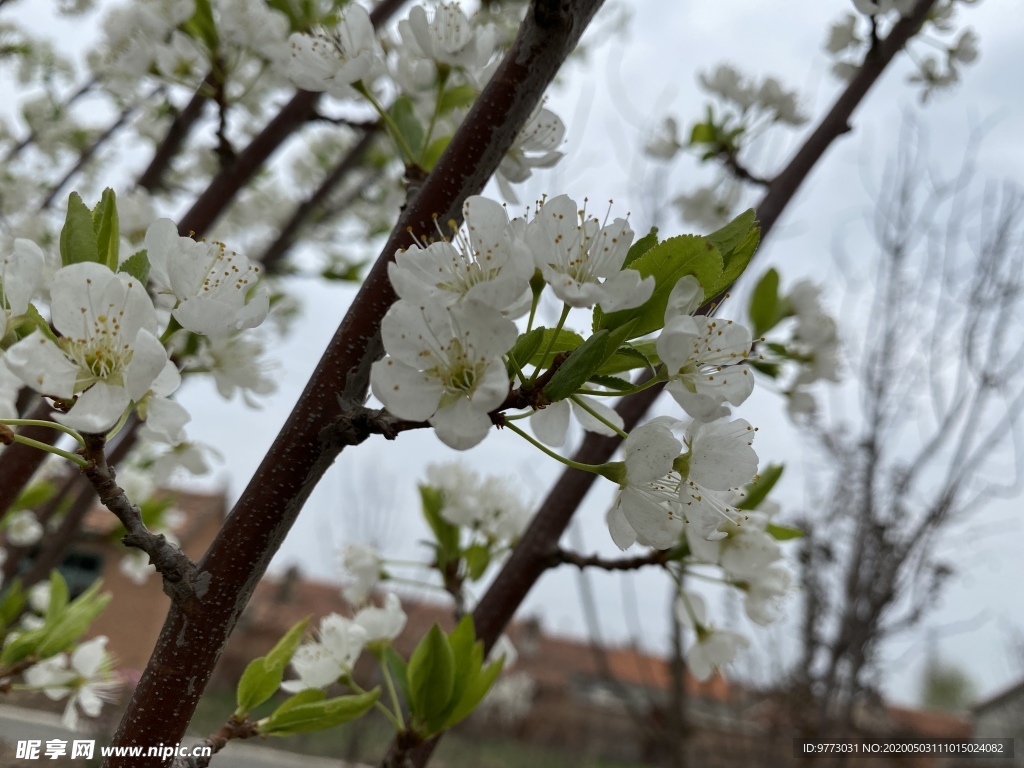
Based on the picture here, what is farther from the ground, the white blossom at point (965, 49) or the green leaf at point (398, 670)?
the white blossom at point (965, 49)

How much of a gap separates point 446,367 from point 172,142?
1.94 metres

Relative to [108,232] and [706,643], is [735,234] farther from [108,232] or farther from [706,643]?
[706,643]

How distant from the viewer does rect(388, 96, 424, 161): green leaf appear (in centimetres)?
133

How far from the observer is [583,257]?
0.75 metres

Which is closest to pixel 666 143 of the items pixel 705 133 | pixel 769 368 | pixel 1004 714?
pixel 705 133

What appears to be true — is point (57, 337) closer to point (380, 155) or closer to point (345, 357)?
point (345, 357)

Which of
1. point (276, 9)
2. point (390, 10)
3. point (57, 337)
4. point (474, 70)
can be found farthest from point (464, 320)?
point (390, 10)

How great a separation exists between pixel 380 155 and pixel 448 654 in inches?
106

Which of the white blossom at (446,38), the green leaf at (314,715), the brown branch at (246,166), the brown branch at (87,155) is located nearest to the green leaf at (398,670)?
the green leaf at (314,715)

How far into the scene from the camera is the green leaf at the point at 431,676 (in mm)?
1057

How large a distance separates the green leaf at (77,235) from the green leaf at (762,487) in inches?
40.2

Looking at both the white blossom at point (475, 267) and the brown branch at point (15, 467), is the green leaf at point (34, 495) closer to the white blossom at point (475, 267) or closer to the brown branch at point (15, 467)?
the brown branch at point (15, 467)

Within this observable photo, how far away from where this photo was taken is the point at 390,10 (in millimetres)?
2311

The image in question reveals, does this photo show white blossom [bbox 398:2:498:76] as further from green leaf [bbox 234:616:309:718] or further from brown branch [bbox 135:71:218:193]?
brown branch [bbox 135:71:218:193]
